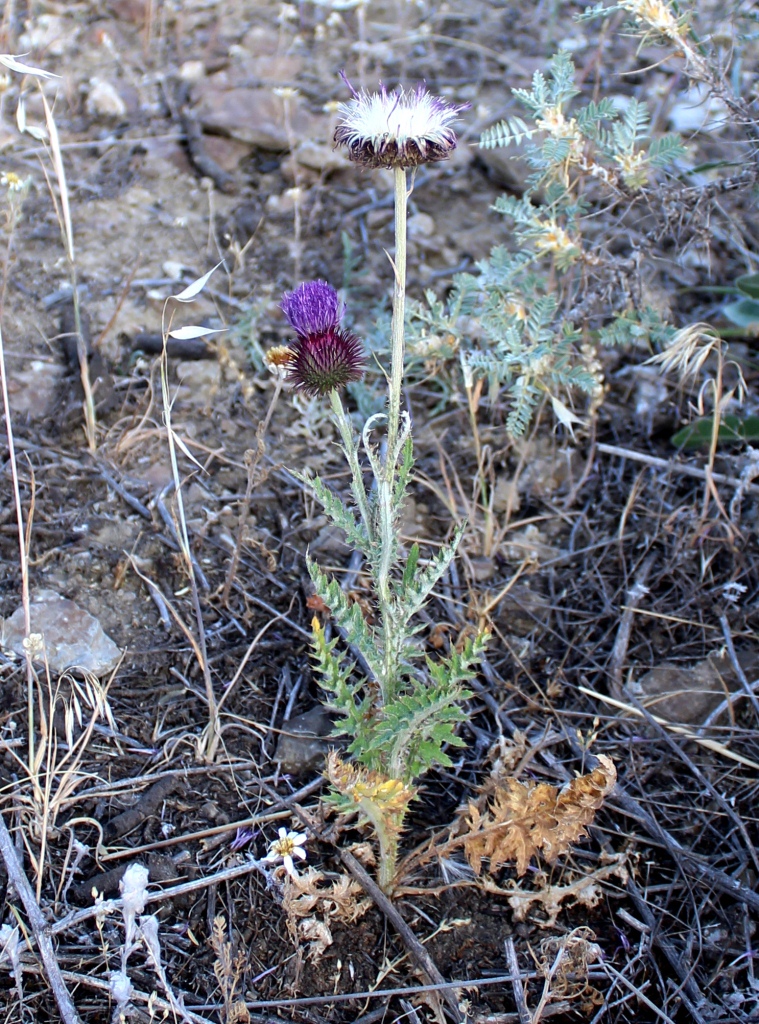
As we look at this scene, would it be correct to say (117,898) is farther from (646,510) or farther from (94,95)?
(94,95)

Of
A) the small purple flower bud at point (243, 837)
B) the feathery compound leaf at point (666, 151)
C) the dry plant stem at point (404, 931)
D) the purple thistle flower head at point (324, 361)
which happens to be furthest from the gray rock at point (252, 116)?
the dry plant stem at point (404, 931)

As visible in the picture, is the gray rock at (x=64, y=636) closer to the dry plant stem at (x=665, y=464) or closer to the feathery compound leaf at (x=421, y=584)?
the feathery compound leaf at (x=421, y=584)

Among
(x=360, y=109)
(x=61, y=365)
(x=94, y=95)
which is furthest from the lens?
(x=94, y=95)

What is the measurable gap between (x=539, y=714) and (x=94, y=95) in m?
3.43

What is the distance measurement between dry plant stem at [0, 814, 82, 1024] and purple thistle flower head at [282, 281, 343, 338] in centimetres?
121

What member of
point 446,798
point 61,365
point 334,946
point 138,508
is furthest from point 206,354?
point 334,946

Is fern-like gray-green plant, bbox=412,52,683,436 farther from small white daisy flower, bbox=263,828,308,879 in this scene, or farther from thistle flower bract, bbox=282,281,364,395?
small white daisy flower, bbox=263,828,308,879

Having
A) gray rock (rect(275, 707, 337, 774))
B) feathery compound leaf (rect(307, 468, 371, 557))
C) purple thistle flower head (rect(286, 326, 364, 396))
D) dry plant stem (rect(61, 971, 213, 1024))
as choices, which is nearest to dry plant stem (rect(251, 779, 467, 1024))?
gray rock (rect(275, 707, 337, 774))

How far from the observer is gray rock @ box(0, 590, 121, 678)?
2207 millimetres

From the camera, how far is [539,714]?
7.60 ft

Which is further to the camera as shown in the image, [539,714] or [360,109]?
[539,714]

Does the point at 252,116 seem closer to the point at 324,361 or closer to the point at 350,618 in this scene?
the point at 324,361

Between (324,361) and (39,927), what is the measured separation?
1.23 m

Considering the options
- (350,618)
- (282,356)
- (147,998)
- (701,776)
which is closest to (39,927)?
(147,998)
